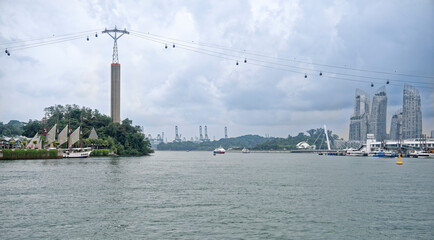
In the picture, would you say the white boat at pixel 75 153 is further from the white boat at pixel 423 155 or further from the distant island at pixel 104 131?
the white boat at pixel 423 155

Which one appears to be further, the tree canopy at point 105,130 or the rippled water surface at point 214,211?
the tree canopy at point 105,130

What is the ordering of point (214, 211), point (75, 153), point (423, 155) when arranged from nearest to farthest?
point (214, 211) → point (75, 153) → point (423, 155)

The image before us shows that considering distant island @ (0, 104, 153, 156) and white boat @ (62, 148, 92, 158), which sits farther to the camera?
distant island @ (0, 104, 153, 156)

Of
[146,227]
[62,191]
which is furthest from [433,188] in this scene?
[62,191]

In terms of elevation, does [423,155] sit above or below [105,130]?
below

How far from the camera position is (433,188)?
53062 millimetres

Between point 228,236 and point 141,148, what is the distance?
176 m

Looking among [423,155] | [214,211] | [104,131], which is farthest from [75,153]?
[423,155]

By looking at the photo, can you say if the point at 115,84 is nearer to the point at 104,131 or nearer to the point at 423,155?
the point at 104,131

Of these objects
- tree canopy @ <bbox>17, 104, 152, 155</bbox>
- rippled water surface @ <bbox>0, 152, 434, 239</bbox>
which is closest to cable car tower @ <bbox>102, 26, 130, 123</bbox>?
tree canopy @ <bbox>17, 104, 152, 155</bbox>

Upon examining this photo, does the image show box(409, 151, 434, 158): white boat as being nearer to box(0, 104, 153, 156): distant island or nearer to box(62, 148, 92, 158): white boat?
box(0, 104, 153, 156): distant island

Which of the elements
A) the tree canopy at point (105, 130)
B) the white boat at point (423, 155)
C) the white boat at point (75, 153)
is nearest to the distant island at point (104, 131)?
the tree canopy at point (105, 130)

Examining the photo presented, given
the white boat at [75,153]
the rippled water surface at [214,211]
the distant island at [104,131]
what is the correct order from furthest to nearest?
the distant island at [104,131] → the white boat at [75,153] → the rippled water surface at [214,211]

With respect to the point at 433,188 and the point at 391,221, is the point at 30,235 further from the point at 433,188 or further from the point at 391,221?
the point at 433,188
